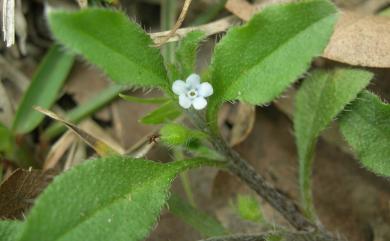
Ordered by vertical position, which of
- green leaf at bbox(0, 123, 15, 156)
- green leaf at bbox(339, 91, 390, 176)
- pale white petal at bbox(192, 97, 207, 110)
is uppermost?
pale white petal at bbox(192, 97, 207, 110)

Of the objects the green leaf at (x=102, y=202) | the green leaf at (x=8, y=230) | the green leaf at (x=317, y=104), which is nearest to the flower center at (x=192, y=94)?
the green leaf at (x=102, y=202)

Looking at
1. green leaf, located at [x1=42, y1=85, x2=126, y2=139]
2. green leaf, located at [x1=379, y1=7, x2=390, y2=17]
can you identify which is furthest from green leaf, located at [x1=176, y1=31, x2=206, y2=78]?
green leaf, located at [x1=379, y1=7, x2=390, y2=17]

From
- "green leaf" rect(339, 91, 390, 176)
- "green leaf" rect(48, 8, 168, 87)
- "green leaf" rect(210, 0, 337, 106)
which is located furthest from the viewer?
"green leaf" rect(339, 91, 390, 176)

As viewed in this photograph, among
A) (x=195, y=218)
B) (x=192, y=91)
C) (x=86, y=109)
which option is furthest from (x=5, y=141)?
(x=192, y=91)

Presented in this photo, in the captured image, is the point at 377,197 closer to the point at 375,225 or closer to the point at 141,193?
the point at 375,225

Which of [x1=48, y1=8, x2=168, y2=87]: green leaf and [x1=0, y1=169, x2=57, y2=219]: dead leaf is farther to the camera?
[x1=0, y1=169, x2=57, y2=219]: dead leaf

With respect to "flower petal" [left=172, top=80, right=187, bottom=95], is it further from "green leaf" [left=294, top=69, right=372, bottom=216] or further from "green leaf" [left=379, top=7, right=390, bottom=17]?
"green leaf" [left=379, top=7, right=390, bottom=17]

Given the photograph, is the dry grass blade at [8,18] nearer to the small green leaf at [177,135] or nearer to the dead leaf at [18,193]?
the dead leaf at [18,193]

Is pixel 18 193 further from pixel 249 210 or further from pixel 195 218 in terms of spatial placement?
pixel 249 210

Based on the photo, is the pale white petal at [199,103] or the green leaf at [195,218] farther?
the green leaf at [195,218]

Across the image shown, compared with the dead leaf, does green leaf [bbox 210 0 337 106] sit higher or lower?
higher
